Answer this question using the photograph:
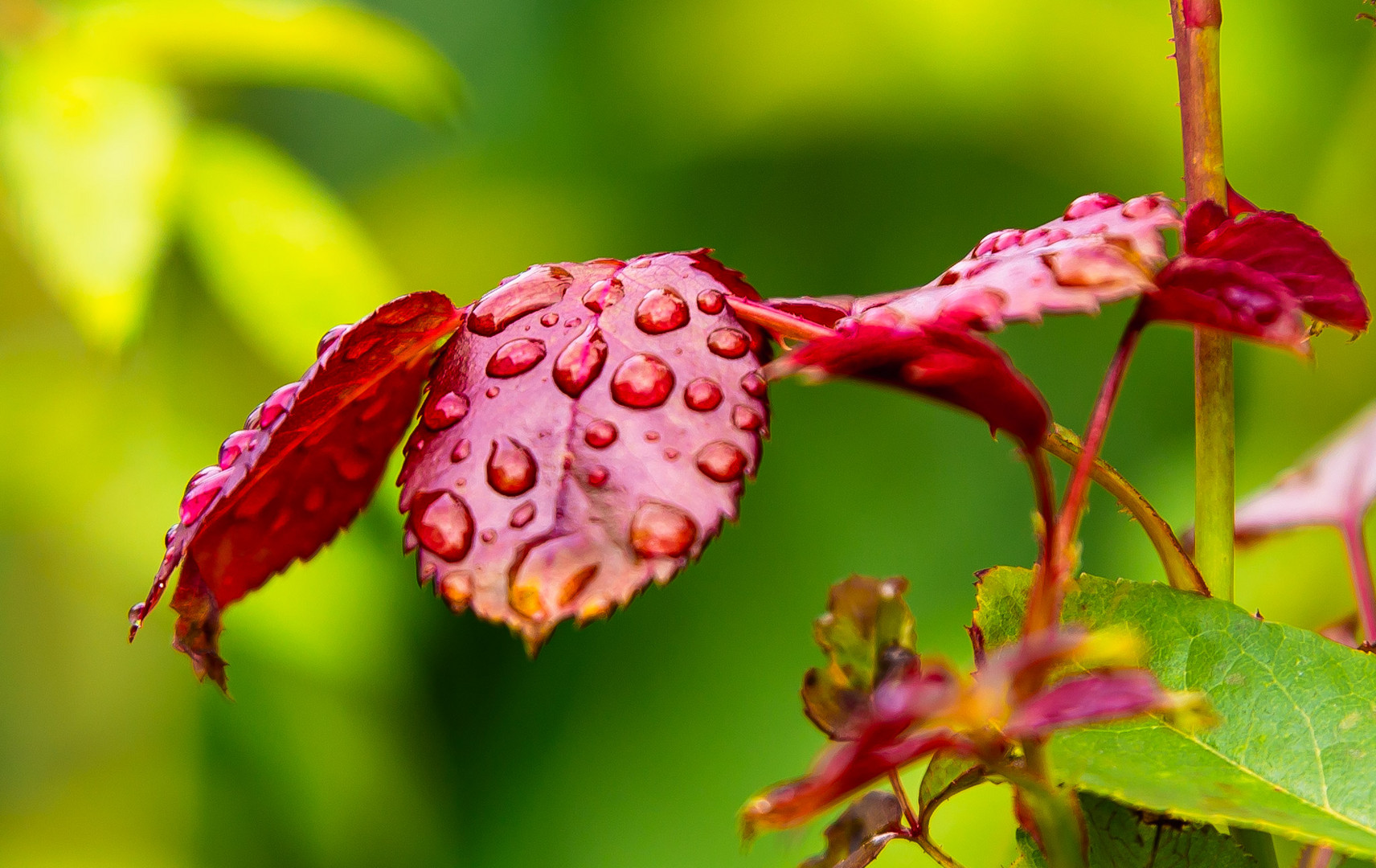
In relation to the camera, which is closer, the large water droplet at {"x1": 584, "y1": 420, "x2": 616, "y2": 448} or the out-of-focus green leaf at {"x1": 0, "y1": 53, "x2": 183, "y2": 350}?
the large water droplet at {"x1": 584, "y1": 420, "x2": 616, "y2": 448}

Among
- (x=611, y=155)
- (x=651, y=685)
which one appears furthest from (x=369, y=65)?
(x=651, y=685)

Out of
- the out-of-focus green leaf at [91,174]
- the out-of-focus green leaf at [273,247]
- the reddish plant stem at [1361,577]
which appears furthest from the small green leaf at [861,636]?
the out-of-focus green leaf at [273,247]

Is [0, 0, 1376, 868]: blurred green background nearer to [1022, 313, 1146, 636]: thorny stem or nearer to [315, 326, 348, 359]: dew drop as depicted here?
[315, 326, 348, 359]: dew drop

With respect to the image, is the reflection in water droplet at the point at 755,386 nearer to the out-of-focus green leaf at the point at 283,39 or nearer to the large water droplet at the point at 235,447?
the large water droplet at the point at 235,447

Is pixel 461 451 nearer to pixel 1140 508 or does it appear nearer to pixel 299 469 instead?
pixel 299 469

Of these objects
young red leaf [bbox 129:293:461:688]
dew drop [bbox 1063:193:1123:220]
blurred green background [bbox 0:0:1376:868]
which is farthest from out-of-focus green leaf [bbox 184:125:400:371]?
dew drop [bbox 1063:193:1123:220]

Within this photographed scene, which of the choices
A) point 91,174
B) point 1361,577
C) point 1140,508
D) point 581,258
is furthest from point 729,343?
point 581,258

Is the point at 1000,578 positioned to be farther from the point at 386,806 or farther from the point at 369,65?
the point at 386,806
